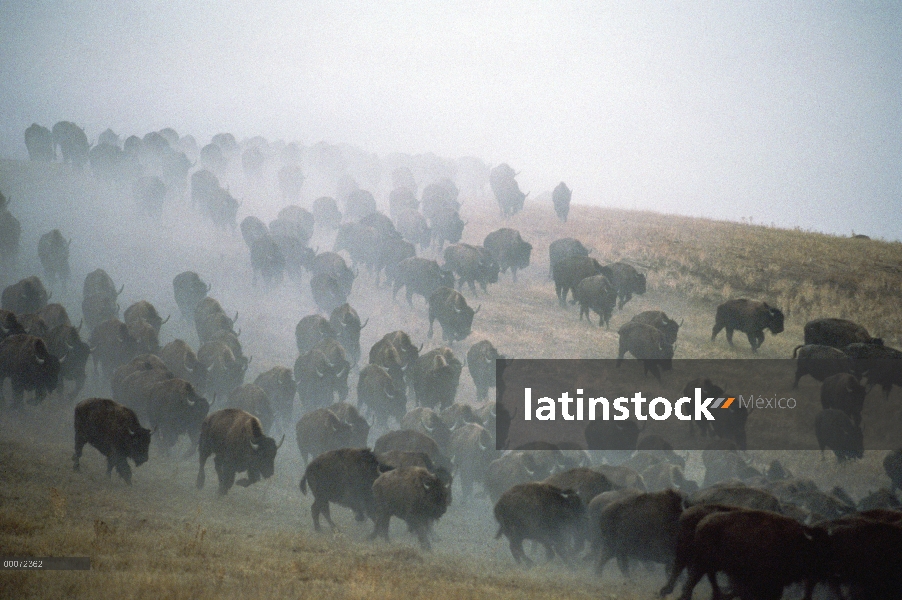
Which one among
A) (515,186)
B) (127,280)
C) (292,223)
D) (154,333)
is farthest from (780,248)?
(127,280)

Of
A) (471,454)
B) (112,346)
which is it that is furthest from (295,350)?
(471,454)

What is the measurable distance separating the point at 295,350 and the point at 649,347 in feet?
46.3

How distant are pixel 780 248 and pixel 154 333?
2985 centimetres

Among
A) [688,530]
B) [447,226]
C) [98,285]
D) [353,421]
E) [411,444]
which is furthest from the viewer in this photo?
[447,226]

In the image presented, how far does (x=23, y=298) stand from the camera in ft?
79.4

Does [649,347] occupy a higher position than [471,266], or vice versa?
[471,266]

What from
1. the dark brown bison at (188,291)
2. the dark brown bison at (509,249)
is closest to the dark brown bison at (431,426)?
the dark brown bison at (188,291)

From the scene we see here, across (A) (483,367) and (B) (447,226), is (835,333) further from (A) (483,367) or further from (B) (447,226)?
(B) (447,226)

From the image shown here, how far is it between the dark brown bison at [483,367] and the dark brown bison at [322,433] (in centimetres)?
666

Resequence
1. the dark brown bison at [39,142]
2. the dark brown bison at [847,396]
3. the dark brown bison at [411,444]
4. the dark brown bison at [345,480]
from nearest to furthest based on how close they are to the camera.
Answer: the dark brown bison at [345,480] < the dark brown bison at [411,444] < the dark brown bison at [847,396] < the dark brown bison at [39,142]

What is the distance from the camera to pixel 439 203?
39438 mm

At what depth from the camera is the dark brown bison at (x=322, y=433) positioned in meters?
16.5

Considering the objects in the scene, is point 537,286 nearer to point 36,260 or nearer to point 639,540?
point 639,540

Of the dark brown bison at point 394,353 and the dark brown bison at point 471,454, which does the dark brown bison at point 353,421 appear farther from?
the dark brown bison at point 394,353
